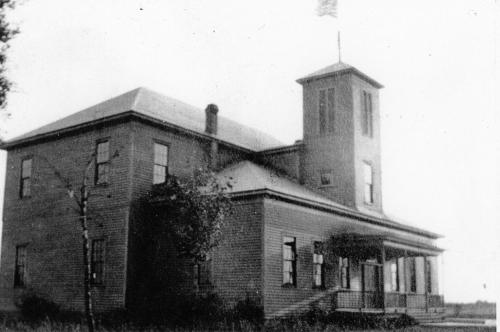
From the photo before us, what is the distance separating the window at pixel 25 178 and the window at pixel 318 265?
12985mm

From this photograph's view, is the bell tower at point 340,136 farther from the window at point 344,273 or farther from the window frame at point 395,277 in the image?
the window frame at point 395,277

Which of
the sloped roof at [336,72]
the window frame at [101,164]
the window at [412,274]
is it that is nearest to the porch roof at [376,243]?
the window at [412,274]

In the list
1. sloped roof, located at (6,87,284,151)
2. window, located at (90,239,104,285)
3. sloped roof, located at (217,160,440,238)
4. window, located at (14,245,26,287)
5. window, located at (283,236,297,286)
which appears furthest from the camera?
window, located at (14,245,26,287)

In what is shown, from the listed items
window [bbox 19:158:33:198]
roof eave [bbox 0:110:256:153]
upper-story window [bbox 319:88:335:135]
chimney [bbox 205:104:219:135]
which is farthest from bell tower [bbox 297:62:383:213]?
window [bbox 19:158:33:198]

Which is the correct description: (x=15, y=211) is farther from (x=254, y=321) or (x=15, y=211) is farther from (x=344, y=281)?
(x=344, y=281)

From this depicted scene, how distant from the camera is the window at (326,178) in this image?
3091 centimetres

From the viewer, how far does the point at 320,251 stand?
88.1 feet

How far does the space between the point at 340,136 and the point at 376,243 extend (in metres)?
6.91

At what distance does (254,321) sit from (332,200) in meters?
9.04

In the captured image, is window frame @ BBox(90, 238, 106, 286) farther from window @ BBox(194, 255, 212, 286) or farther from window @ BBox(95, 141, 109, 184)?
window @ BBox(194, 255, 212, 286)

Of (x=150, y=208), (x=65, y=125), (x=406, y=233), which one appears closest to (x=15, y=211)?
(x=65, y=125)

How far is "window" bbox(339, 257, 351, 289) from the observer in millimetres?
28188

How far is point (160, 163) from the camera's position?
26.5 metres

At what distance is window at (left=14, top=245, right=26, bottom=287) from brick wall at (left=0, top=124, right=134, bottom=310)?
0.20 m
